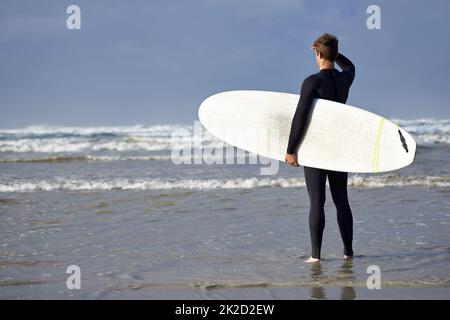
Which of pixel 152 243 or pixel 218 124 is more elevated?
pixel 218 124

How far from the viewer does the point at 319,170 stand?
165 inches

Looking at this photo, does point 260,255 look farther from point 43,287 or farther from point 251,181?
point 251,181

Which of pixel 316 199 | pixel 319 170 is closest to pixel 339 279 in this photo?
pixel 316 199

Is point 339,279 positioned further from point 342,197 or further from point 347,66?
point 347,66

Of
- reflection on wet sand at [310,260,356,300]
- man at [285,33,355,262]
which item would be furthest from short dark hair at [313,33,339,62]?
reflection on wet sand at [310,260,356,300]

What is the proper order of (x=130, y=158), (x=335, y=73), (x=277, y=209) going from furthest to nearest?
(x=130, y=158)
(x=277, y=209)
(x=335, y=73)

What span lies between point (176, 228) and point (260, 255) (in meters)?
1.34

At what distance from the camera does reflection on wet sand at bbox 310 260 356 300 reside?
342 cm

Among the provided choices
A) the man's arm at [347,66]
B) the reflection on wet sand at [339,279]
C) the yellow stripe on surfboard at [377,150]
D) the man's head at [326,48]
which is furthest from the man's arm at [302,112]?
the reflection on wet sand at [339,279]

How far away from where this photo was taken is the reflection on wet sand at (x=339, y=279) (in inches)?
135

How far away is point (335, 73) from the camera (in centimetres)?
421

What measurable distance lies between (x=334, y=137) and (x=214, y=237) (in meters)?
1.41

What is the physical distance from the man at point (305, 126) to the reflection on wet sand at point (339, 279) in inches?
8.2
